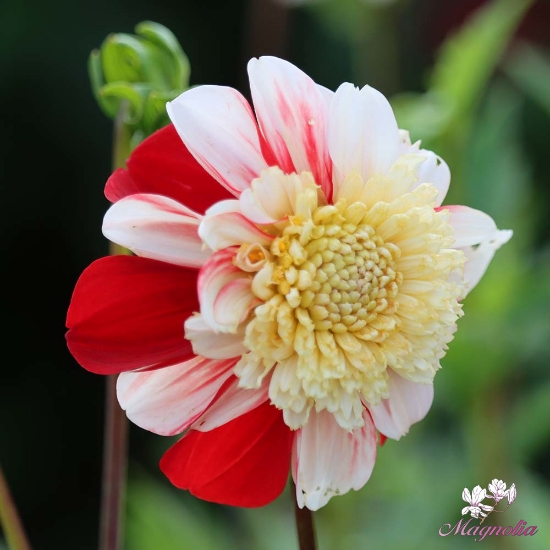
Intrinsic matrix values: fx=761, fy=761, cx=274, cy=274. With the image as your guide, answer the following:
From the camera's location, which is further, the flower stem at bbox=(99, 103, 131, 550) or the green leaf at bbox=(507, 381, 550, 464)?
the green leaf at bbox=(507, 381, 550, 464)

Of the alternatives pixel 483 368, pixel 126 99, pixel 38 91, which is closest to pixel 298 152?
pixel 126 99

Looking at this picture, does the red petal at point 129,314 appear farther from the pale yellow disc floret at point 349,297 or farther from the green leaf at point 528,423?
the green leaf at point 528,423

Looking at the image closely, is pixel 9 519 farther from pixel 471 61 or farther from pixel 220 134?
pixel 471 61

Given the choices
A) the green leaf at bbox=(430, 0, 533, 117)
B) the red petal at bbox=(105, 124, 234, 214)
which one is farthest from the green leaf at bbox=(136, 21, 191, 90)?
the green leaf at bbox=(430, 0, 533, 117)

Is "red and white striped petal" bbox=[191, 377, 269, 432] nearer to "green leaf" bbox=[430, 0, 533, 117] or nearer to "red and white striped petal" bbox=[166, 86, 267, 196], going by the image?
"red and white striped petal" bbox=[166, 86, 267, 196]

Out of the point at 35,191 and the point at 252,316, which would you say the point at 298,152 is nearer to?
the point at 252,316

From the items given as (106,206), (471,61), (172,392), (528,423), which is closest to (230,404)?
(172,392)

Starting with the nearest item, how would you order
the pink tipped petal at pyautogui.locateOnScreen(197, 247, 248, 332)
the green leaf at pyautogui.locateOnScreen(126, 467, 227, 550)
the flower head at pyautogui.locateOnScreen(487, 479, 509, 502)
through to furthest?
the pink tipped petal at pyautogui.locateOnScreen(197, 247, 248, 332), the flower head at pyautogui.locateOnScreen(487, 479, 509, 502), the green leaf at pyautogui.locateOnScreen(126, 467, 227, 550)
